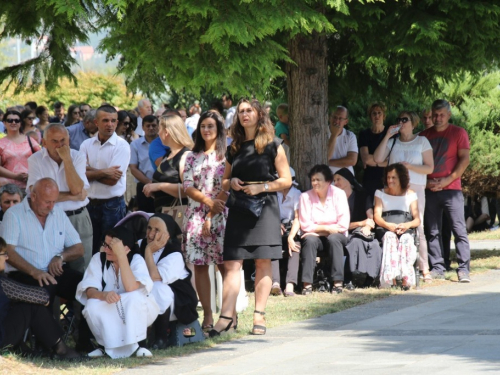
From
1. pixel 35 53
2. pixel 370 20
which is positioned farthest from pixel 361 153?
pixel 35 53

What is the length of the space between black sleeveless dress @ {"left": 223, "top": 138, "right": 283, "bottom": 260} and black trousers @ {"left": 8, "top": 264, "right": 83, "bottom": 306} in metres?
1.37

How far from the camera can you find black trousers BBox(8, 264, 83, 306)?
8.66 m

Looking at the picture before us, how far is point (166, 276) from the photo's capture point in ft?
28.2

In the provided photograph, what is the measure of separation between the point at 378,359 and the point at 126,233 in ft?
Result: 8.19

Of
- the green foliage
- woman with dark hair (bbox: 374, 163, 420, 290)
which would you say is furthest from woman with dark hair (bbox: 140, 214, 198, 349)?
the green foliage

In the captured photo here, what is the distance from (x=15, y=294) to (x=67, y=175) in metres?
1.70

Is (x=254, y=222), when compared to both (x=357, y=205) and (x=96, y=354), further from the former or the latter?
(x=357, y=205)

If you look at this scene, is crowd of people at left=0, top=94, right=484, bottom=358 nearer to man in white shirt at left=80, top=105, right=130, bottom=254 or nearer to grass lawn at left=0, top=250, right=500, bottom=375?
man in white shirt at left=80, top=105, right=130, bottom=254

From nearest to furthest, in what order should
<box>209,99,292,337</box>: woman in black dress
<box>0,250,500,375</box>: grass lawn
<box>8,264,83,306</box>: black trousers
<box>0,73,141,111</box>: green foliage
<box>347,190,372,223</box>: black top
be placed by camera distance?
<box>0,250,500,375</box>: grass lawn < <box>8,264,83,306</box>: black trousers < <box>209,99,292,337</box>: woman in black dress < <box>347,190,372,223</box>: black top < <box>0,73,141,111</box>: green foliage

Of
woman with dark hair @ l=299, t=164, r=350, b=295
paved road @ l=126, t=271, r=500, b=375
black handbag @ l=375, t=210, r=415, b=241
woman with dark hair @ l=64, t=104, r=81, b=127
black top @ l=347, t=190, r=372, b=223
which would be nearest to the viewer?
paved road @ l=126, t=271, r=500, b=375

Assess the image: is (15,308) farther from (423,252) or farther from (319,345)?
(423,252)

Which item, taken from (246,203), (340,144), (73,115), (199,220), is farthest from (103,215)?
(73,115)

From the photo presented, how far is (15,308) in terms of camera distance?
8.20 meters

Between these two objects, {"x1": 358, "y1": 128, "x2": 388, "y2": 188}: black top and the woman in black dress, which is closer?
the woman in black dress
